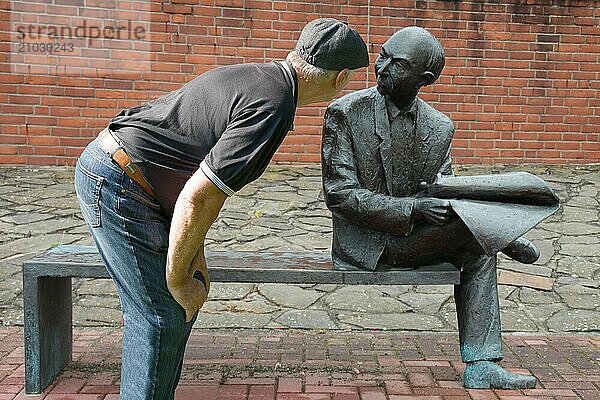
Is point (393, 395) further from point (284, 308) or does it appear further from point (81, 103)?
point (81, 103)

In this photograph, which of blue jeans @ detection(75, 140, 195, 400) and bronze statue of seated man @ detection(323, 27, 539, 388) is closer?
blue jeans @ detection(75, 140, 195, 400)

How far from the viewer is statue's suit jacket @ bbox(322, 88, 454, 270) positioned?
3305mm

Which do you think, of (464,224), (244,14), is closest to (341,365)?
(464,224)

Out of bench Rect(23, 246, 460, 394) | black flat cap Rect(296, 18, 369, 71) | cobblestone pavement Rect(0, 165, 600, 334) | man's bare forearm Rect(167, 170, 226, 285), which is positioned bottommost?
cobblestone pavement Rect(0, 165, 600, 334)

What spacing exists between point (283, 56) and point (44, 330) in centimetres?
547

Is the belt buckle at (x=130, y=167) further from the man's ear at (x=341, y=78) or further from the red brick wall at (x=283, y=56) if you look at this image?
the red brick wall at (x=283, y=56)

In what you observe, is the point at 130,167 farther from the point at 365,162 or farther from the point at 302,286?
the point at 302,286

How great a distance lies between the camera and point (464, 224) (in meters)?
3.16

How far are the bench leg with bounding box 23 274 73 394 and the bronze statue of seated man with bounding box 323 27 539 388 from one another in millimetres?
1378

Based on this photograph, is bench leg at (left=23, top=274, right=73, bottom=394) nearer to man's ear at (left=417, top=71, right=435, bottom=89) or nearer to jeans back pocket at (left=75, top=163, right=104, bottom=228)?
jeans back pocket at (left=75, top=163, right=104, bottom=228)

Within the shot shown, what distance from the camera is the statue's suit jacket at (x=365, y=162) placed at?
3.30 m

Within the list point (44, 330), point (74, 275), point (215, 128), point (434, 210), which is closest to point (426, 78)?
point (434, 210)

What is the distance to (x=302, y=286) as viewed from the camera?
527 cm

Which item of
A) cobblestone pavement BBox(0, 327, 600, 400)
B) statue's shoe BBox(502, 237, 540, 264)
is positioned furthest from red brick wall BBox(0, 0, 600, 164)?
statue's shoe BBox(502, 237, 540, 264)
